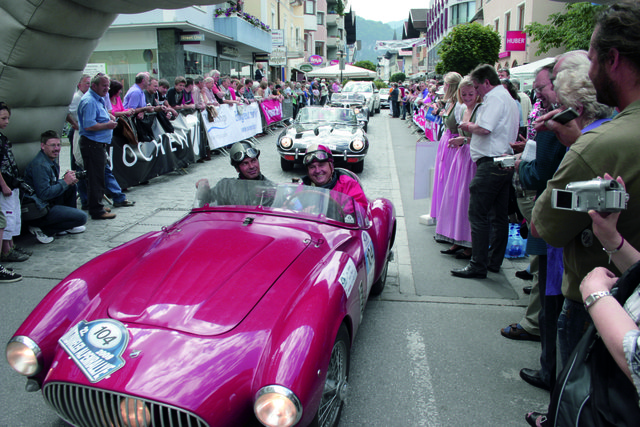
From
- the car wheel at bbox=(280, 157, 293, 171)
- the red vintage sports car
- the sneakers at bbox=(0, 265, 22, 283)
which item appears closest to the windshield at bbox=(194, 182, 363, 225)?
the red vintage sports car

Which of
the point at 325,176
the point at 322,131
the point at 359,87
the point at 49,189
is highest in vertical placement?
the point at 359,87

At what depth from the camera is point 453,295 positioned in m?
4.46

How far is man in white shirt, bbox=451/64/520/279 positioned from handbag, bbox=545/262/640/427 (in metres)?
3.09

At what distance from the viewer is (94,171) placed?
6.93m

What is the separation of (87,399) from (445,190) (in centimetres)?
442

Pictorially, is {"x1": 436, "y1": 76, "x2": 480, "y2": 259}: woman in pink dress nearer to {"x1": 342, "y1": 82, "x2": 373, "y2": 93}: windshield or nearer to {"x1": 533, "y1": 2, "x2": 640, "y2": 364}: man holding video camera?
{"x1": 533, "y1": 2, "x2": 640, "y2": 364}: man holding video camera

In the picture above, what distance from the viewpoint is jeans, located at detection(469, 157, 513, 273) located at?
4512 mm

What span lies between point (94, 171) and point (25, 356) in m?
5.05

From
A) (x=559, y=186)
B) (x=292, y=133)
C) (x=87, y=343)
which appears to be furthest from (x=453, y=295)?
(x=292, y=133)

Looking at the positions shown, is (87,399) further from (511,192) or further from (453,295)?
(511,192)

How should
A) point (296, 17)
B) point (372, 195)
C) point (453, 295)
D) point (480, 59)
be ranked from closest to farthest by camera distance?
point (453, 295)
point (372, 195)
point (480, 59)
point (296, 17)

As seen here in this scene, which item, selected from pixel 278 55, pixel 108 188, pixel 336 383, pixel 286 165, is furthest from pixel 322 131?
pixel 278 55

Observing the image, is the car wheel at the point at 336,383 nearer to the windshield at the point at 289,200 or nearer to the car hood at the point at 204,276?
the car hood at the point at 204,276

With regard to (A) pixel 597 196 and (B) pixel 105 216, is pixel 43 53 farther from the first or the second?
(A) pixel 597 196
